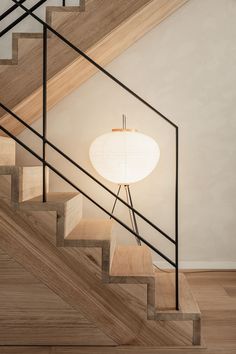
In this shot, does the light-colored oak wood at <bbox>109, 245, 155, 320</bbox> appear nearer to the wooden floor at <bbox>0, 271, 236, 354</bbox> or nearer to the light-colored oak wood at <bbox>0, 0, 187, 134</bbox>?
the wooden floor at <bbox>0, 271, 236, 354</bbox>

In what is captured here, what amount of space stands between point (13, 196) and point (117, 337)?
843 mm

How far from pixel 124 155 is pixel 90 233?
2.95 ft

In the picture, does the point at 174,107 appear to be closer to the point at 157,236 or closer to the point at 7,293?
the point at 157,236

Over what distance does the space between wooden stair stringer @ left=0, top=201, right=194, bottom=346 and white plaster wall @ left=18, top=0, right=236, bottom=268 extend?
1.43 m

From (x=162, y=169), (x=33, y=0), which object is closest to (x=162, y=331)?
(x=162, y=169)

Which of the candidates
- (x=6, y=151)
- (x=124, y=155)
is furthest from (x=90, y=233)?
(x=124, y=155)

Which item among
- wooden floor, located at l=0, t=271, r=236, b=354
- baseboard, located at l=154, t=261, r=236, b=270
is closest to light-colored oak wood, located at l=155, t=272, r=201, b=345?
wooden floor, located at l=0, t=271, r=236, b=354

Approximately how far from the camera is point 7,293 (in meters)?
2.09

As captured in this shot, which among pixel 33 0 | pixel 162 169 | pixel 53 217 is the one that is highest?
pixel 33 0

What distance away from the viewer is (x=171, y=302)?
217 cm

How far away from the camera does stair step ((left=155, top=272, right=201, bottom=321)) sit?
2.02m

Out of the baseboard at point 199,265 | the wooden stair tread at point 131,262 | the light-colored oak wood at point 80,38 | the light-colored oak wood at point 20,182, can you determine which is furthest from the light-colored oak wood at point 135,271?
the light-colored oak wood at point 80,38

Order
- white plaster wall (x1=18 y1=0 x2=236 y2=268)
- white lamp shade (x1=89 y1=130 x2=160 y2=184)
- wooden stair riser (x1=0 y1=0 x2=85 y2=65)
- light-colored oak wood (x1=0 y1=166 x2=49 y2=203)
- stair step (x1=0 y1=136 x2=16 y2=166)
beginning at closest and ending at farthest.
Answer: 1. light-colored oak wood (x1=0 y1=166 x2=49 y2=203)
2. stair step (x1=0 y1=136 x2=16 y2=166)
3. wooden stair riser (x1=0 y1=0 x2=85 y2=65)
4. white lamp shade (x1=89 y1=130 x2=160 y2=184)
5. white plaster wall (x1=18 y1=0 x2=236 y2=268)

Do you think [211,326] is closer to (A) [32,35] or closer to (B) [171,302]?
(B) [171,302]
